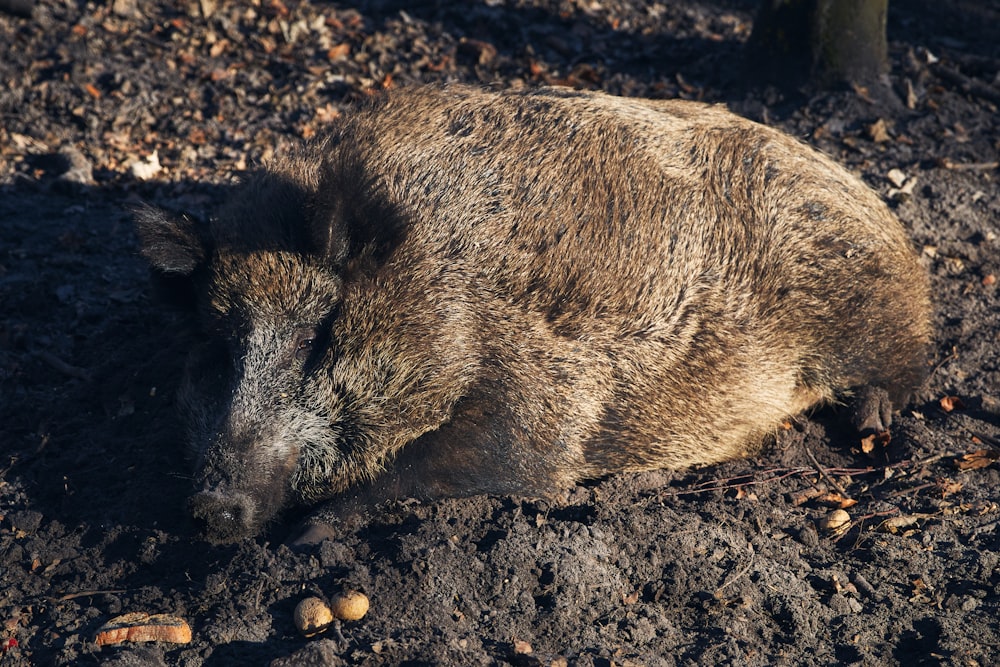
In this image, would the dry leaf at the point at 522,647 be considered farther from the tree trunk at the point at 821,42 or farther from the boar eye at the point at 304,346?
the tree trunk at the point at 821,42

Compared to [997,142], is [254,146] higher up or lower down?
lower down

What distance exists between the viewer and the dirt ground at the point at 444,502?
Answer: 352 centimetres

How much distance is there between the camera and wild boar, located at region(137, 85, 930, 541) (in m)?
4.16

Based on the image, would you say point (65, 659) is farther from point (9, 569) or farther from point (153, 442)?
point (153, 442)

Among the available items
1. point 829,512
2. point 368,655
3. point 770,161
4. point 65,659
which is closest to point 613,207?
point 770,161

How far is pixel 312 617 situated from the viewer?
3391 millimetres

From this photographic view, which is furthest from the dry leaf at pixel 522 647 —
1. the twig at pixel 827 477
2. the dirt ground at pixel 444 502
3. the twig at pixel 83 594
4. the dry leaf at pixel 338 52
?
the dry leaf at pixel 338 52

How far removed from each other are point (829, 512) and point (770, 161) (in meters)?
1.83

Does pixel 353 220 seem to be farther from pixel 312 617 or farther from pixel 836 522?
pixel 836 522

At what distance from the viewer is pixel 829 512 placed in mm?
4426

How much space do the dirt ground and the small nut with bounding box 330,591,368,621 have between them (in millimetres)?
43

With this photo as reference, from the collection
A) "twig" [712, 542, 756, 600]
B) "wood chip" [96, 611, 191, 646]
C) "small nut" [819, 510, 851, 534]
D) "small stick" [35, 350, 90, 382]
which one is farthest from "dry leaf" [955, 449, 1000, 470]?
"small stick" [35, 350, 90, 382]

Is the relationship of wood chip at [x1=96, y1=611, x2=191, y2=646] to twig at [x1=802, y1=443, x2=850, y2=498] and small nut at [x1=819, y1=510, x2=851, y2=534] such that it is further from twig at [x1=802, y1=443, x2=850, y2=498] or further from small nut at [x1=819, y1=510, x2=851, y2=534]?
twig at [x1=802, y1=443, x2=850, y2=498]

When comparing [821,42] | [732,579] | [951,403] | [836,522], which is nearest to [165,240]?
[732,579]
